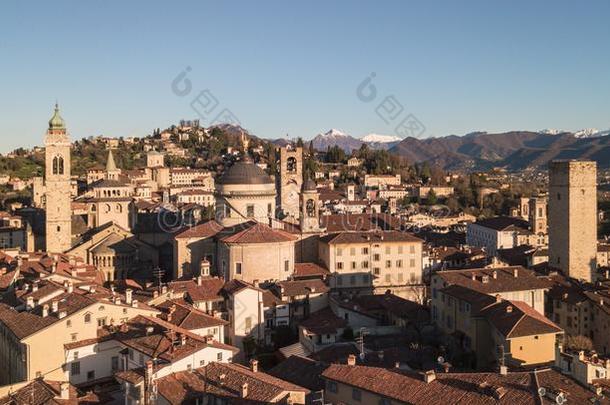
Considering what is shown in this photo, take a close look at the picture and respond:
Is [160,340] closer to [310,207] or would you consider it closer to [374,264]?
[374,264]

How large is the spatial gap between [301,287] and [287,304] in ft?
5.91

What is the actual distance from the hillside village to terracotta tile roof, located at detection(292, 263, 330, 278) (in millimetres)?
121

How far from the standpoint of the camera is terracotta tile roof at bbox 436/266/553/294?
33.5 meters

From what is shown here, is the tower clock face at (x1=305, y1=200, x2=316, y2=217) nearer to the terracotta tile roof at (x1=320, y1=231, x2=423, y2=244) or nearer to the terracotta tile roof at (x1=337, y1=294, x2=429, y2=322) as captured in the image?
the terracotta tile roof at (x1=320, y1=231, x2=423, y2=244)

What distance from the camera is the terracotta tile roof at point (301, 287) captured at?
113 feet

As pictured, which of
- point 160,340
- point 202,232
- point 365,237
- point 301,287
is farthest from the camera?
point 202,232

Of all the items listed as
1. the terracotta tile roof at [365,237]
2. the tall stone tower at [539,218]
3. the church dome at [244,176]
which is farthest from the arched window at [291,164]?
the tall stone tower at [539,218]

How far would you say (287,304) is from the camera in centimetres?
3394

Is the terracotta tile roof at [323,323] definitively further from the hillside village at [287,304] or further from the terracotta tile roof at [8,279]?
the terracotta tile roof at [8,279]

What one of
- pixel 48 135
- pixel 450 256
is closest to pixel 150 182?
pixel 48 135

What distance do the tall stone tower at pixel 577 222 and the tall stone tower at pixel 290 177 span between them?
19038mm

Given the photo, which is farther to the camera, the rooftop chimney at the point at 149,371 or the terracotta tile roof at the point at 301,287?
the terracotta tile roof at the point at 301,287

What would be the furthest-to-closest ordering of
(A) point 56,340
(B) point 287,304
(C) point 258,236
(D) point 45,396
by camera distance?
(C) point 258,236
(B) point 287,304
(A) point 56,340
(D) point 45,396

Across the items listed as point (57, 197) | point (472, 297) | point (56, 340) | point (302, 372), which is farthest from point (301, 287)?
point (57, 197)
